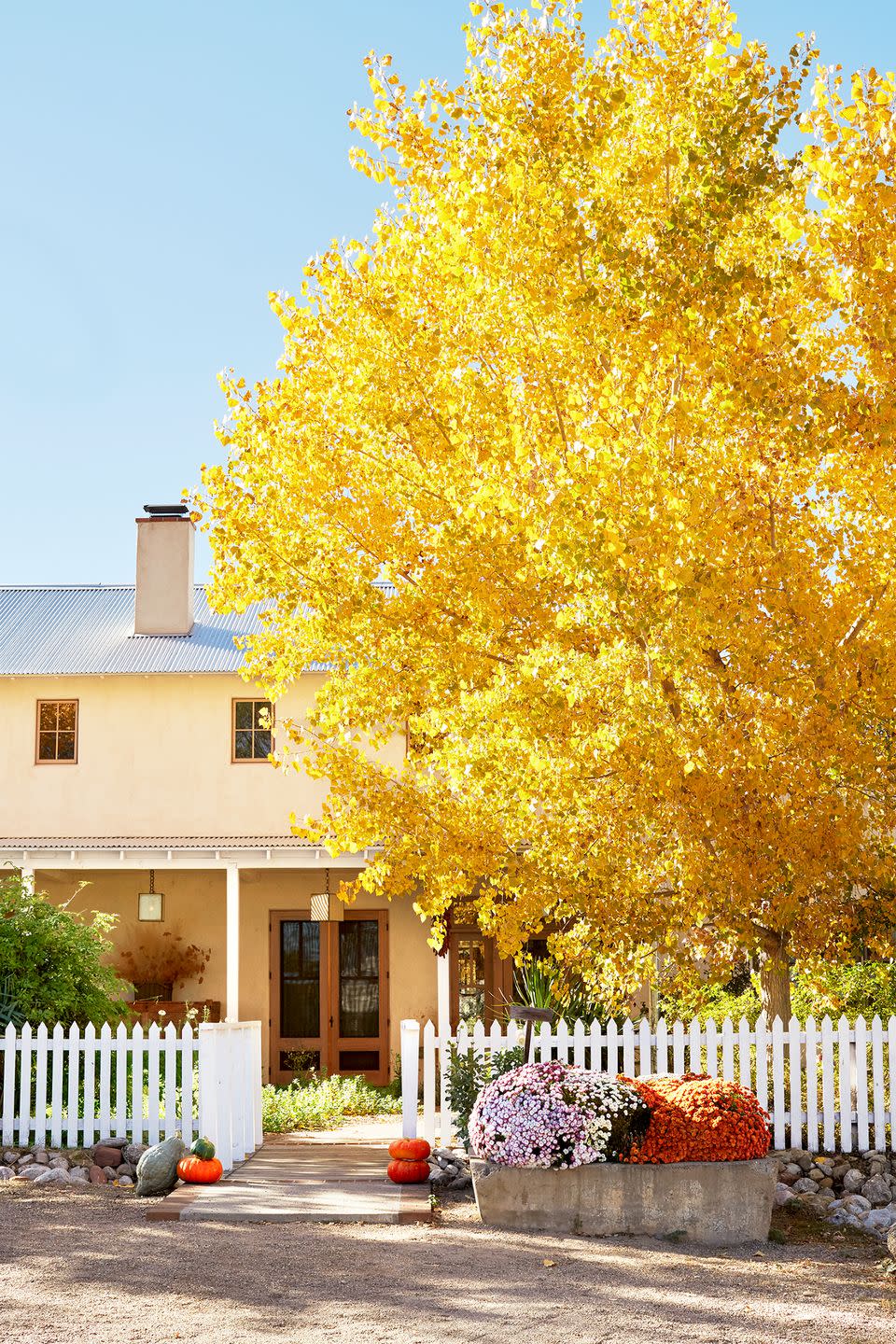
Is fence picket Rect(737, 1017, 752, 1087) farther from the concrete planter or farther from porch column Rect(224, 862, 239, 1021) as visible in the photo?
porch column Rect(224, 862, 239, 1021)

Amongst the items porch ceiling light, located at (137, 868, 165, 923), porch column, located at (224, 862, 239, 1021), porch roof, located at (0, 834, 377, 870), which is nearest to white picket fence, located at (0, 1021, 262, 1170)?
porch column, located at (224, 862, 239, 1021)

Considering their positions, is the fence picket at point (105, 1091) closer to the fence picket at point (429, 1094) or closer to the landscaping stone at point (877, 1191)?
the fence picket at point (429, 1094)

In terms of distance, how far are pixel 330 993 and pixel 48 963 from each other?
288 inches

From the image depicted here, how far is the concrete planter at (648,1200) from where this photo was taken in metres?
8.69

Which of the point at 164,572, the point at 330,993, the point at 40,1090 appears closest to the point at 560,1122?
the point at 40,1090

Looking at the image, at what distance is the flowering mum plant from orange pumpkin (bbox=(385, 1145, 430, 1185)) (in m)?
1.09

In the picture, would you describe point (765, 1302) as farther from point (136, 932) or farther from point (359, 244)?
point (136, 932)

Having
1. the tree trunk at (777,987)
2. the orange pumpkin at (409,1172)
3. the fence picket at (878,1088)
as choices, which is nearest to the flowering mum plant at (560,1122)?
the orange pumpkin at (409,1172)

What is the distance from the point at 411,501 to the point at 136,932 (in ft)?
38.4

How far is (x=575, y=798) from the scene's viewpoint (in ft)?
32.0

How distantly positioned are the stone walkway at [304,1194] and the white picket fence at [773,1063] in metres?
0.67

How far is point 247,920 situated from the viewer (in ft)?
65.8

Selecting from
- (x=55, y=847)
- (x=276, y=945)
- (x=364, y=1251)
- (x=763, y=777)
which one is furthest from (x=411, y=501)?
(x=276, y=945)

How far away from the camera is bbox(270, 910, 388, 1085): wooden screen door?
19453mm
